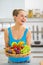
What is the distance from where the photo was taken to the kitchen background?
2979 mm

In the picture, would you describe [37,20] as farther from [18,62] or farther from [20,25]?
[18,62]

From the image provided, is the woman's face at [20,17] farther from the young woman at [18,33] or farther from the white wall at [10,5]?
the white wall at [10,5]

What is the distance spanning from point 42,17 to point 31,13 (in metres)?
0.19

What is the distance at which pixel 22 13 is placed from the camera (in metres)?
1.76

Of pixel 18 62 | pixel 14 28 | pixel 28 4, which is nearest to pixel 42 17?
pixel 28 4

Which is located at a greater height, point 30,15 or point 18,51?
point 30,15

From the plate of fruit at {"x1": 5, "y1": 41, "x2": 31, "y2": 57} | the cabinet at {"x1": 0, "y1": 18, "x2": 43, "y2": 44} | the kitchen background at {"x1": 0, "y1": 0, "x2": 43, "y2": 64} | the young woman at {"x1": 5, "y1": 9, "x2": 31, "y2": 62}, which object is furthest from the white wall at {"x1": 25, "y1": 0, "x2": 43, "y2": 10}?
the plate of fruit at {"x1": 5, "y1": 41, "x2": 31, "y2": 57}

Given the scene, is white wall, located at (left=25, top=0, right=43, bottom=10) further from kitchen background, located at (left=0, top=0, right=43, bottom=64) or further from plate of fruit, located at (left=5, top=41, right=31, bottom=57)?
plate of fruit, located at (left=5, top=41, right=31, bottom=57)

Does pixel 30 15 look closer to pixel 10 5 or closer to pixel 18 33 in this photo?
pixel 10 5

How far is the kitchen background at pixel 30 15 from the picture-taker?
9.77ft

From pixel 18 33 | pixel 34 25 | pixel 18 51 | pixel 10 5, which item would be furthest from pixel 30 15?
pixel 18 51

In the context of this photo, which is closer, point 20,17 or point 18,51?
point 18,51

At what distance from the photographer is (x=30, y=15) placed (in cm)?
302

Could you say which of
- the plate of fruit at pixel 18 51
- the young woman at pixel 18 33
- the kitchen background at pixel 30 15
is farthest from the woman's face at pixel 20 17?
the kitchen background at pixel 30 15
